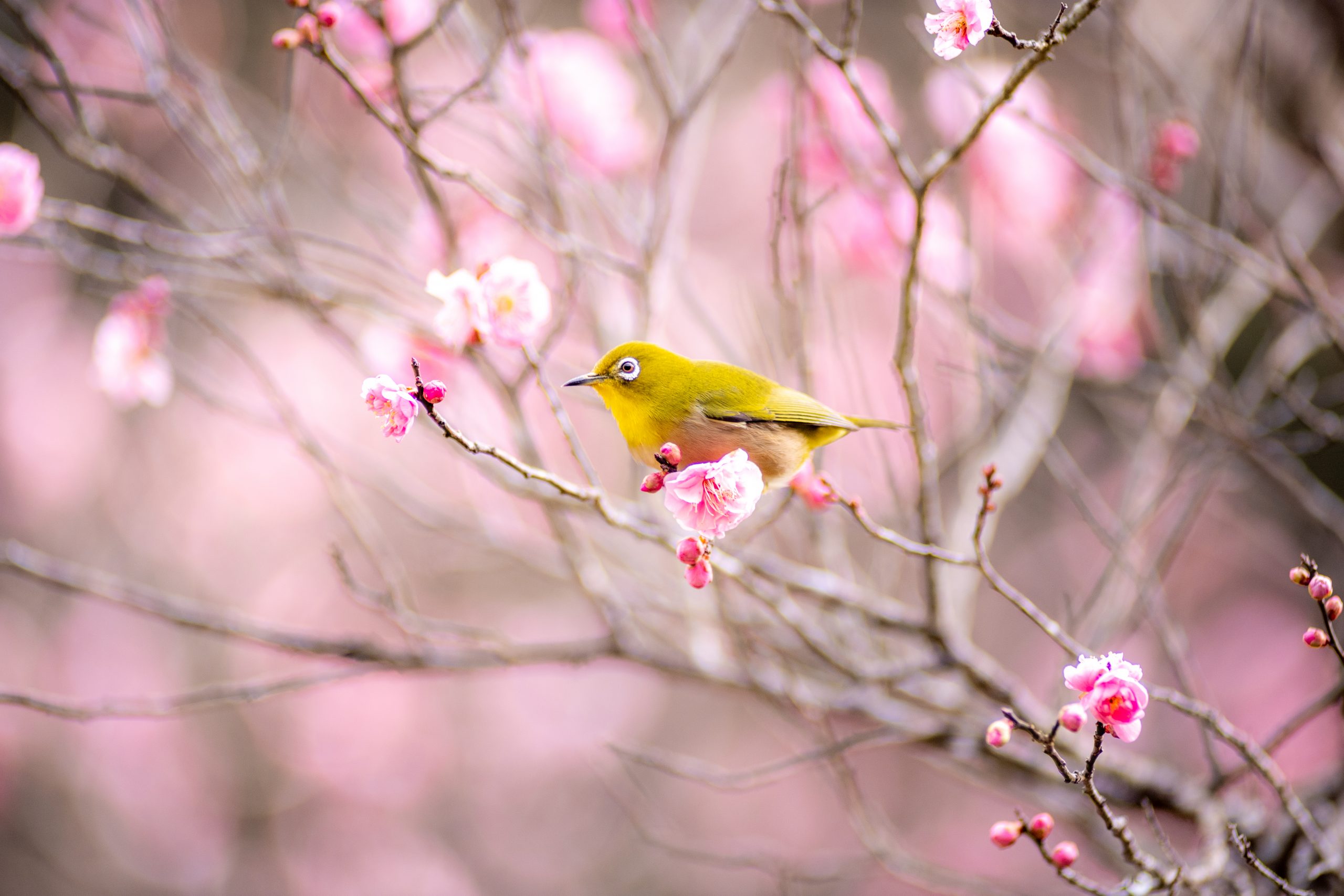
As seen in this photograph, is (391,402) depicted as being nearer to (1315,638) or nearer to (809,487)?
(809,487)

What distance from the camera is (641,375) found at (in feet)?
6.03

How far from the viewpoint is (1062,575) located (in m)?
6.57

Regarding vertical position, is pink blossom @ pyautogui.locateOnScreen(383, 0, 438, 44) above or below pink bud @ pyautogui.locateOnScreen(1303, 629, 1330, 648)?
above

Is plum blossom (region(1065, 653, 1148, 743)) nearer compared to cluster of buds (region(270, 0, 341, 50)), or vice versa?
plum blossom (region(1065, 653, 1148, 743))

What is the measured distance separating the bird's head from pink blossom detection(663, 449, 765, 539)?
324 millimetres

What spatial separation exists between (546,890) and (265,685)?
5.61 metres

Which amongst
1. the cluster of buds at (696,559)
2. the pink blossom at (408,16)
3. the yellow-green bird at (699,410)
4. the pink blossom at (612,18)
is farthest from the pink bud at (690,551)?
the pink blossom at (612,18)

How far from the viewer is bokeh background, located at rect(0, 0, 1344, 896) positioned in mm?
2508

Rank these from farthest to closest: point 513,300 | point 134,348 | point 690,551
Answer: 1. point 134,348
2. point 513,300
3. point 690,551

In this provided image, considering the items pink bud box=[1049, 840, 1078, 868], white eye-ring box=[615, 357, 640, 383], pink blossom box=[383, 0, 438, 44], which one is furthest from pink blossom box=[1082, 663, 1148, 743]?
pink blossom box=[383, 0, 438, 44]

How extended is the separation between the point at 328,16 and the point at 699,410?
1082mm

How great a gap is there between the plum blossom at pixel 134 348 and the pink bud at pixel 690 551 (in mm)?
1961

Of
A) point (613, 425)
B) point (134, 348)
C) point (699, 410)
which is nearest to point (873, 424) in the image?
point (699, 410)

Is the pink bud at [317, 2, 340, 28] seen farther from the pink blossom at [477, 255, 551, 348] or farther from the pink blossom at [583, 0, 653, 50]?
the pink blossom at [583, 0, 653, 50]
